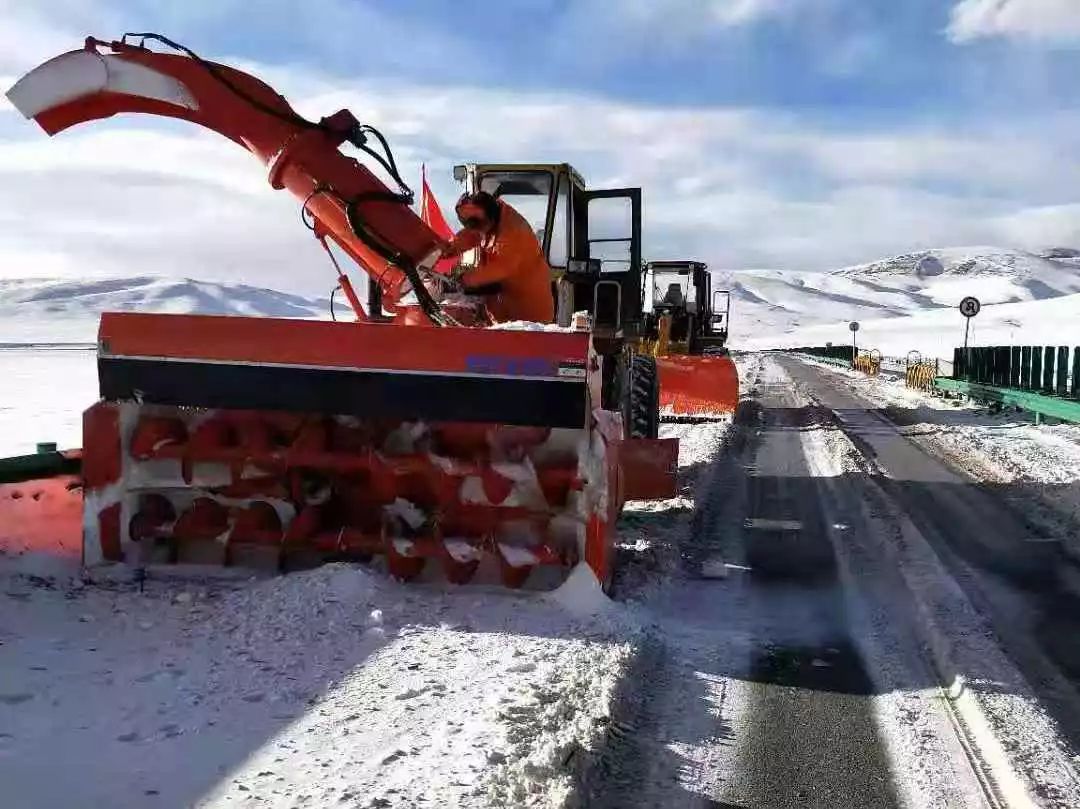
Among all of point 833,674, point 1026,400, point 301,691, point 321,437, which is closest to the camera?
point 301,691

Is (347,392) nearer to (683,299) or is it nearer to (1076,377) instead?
(1076,377)

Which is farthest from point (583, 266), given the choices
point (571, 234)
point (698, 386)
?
point (698, 386)

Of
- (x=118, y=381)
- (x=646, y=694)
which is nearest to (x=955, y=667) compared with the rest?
(x=646, y=694)

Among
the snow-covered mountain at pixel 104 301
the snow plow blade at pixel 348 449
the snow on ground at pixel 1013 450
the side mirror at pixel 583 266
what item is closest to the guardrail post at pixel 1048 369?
the snow on ground at pixel 1013 450

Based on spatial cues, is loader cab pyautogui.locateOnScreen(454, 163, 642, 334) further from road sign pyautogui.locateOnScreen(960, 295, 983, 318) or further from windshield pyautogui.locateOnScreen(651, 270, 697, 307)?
road sign pyautogui.locateOnScreen(960, 295, 983, 318)

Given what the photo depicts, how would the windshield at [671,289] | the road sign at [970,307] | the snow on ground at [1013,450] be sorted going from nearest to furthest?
the snow on ground at [1013,450], the windshield at [671,289], the road sign at [970,307]

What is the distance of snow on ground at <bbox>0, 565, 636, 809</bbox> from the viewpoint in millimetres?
2930

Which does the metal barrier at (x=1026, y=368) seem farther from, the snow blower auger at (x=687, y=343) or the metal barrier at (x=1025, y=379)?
the snow blower auger at (x=687, y=343)

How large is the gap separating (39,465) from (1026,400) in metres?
14.1

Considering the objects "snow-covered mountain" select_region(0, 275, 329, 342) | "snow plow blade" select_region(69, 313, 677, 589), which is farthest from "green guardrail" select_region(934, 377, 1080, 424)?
"snow-covered mountain" select_region(0, 275, 329, 342)

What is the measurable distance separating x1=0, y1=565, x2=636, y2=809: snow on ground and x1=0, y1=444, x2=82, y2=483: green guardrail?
53 centimetres

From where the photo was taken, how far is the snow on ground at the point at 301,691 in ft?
9.61

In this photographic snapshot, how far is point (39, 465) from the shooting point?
516cm

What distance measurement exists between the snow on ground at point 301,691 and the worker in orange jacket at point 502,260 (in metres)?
2.13
